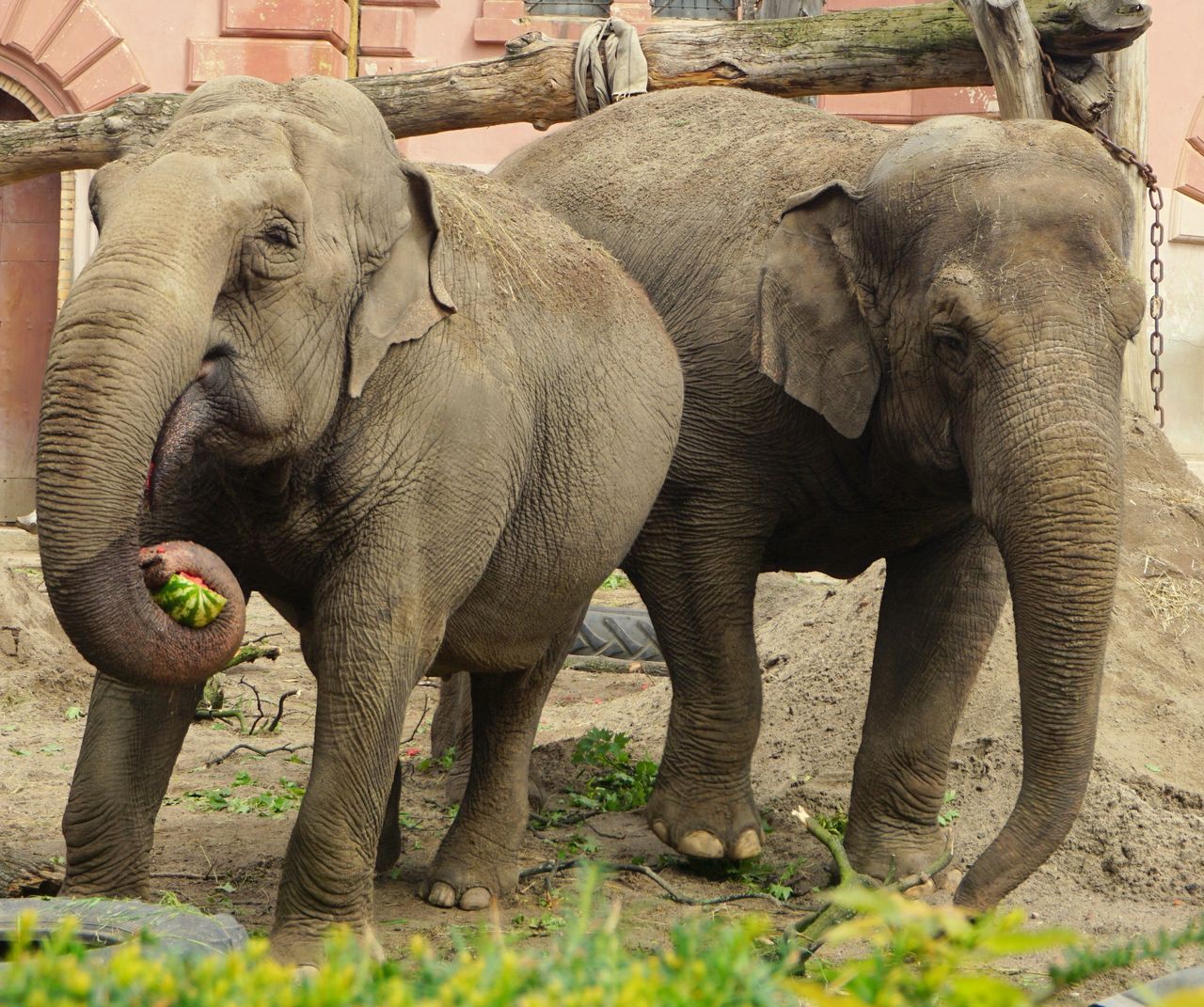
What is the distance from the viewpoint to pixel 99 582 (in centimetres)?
356

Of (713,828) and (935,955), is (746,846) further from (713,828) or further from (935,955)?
(935,955)

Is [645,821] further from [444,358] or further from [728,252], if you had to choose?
[444,358]

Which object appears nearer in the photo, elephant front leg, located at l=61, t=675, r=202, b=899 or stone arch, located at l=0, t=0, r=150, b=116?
elephant front leg, located at l=61, t=675, r=202, b=899

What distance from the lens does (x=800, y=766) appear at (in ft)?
24.0

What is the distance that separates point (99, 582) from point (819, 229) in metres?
3.05

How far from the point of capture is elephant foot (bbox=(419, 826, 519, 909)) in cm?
541

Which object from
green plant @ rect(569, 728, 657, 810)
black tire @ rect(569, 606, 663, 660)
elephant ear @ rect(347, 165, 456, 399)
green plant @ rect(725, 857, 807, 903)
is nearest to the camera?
elephant ear @ rect(347, 165, 456, 399)

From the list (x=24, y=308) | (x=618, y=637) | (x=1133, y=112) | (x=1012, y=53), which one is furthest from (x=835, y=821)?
(x=24, y=308)

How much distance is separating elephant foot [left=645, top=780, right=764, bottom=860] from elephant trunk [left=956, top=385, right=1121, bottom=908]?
119cm

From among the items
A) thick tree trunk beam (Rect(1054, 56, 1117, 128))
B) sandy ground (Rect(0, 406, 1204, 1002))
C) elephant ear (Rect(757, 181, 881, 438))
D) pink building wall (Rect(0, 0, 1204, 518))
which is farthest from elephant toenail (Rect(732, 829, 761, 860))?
pink building wall (Rect(0, 0, 1204, 518))

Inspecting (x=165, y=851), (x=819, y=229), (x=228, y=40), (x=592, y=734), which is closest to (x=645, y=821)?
(x=592, y=734)

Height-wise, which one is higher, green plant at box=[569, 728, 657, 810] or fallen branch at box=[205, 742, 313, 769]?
green plant at box=[569, 728, 657, 810]

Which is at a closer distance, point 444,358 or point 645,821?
point 444,358

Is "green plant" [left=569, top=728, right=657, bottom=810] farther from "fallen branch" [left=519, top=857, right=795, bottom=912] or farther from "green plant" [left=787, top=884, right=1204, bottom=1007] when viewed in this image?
"green plant" [left=787, top=884, right=1204, bottom=1007]
